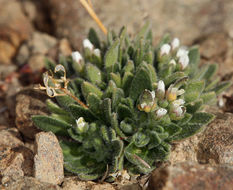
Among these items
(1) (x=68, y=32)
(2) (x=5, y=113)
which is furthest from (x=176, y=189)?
(1) (x=68, y=32)

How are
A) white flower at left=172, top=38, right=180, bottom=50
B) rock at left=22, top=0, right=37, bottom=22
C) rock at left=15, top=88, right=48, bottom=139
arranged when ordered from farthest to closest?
rock at left=22, top=0, right=37, bottom=22 → white flower at left=172, top=38, right=180, bottom=50 → rock at left=15, top=88, right=48, bottom=139

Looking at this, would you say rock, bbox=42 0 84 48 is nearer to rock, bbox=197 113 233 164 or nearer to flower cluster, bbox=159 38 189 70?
flower cluster, bbox=159 38 189 70

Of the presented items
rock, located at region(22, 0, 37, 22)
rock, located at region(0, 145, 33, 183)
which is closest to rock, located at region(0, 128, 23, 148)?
rock, located at region(0, 145, 33, 183)

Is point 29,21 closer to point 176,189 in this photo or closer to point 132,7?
point 132,7

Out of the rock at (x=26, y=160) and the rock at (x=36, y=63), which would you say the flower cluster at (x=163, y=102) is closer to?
the rock at (x=26, y=160)

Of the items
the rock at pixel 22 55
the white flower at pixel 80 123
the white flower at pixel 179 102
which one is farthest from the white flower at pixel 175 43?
the rock at pixel 22 55

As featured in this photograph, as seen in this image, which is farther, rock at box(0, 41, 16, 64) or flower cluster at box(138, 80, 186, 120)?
rock at box(0, 41, 16, 64)
